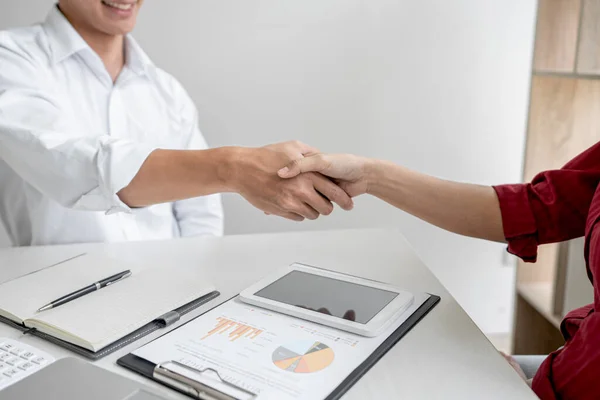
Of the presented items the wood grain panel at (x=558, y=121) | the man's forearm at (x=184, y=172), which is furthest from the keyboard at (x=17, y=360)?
the wood grain panel at (x=558, y=121)

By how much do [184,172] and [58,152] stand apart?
23 cm

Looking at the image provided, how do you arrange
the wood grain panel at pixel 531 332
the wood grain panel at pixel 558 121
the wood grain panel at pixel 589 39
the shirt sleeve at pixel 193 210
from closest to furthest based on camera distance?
1. the wood grain panel at pixel 589 39
2. the shirt sleeve at pixel 193 210
3. the wood grain panel at pixel 558 121
4. the wood grain panel at pixel 531 332

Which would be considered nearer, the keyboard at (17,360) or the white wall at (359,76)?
the keyboard at (17,360)

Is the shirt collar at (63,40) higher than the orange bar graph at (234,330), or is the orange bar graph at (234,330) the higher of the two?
the shirt collar at (63,40)

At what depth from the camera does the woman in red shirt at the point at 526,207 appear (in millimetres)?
708

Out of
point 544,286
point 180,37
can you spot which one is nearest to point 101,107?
point 180,37

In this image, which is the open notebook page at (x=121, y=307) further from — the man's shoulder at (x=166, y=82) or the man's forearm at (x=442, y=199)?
the man's shoulder at (x=166, y=82)

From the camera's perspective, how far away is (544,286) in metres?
1.69

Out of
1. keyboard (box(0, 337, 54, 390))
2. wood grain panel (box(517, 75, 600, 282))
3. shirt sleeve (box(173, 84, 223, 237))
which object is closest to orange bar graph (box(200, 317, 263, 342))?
keyboard (box(0, 337, 54, 390))

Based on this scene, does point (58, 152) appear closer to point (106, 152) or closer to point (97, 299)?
point (106, 152)

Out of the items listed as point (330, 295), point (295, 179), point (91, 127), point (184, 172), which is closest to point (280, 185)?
point (295, 179)

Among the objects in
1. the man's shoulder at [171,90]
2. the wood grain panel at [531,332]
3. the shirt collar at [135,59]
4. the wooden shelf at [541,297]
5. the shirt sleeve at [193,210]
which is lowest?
the wood grain panel at [531,332]

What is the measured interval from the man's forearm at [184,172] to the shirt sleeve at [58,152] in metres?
0.03

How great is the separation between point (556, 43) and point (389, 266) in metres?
1.04
